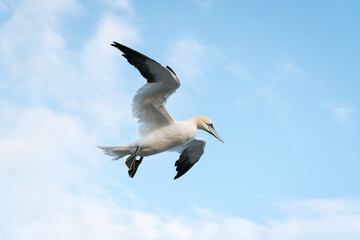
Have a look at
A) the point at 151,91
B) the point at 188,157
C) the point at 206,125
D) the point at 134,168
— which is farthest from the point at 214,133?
the point at 151,91

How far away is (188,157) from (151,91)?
3.19m

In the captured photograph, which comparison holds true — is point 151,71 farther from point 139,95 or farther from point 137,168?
point 137,168

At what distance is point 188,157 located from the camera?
46.8ft

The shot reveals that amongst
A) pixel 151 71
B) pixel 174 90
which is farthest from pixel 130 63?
pixel 174 90

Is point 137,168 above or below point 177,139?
below

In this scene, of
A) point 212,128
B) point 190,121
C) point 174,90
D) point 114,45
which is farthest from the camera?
point 212,128

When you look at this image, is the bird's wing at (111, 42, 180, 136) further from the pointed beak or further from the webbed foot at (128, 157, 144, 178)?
the pointed beak

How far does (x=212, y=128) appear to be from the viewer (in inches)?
540

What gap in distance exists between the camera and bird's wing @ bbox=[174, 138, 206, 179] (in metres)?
14.0

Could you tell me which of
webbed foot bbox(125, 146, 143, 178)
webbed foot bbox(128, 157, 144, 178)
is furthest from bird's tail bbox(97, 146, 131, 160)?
webbed foot bbox(128, 157, 144, 178)

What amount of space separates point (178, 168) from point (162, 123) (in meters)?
2.34

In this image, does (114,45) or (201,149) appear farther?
(201,149)

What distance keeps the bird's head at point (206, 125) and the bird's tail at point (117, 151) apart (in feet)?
7.39

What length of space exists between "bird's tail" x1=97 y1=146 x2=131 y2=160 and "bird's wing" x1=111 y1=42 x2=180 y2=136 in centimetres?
59
